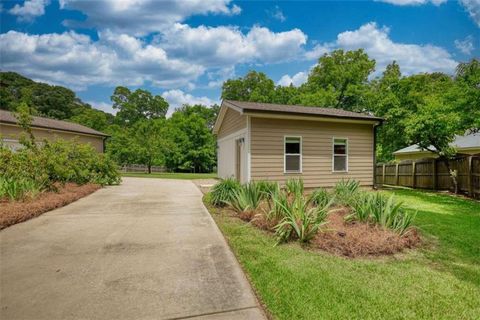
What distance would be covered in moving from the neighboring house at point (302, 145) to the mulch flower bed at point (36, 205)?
5926mm

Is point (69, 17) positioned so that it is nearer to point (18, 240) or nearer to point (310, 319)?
point (18, 240)

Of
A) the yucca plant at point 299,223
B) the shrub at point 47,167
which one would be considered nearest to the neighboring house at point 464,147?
the yucca plant at point 299,223

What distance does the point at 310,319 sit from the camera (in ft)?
7.97

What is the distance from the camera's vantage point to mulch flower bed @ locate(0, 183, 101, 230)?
219 inches

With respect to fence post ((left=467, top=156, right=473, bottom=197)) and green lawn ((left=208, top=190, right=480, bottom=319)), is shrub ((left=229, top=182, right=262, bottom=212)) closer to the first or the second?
green lawn ((left=208, top=190, right=480, bottom=319))

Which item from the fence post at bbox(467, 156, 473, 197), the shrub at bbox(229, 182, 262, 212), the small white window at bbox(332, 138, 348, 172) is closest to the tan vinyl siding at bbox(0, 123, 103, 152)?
the shrub at bbox(229, 182, 262, 212)

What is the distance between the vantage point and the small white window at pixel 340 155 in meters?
12.1

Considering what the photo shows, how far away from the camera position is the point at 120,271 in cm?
339

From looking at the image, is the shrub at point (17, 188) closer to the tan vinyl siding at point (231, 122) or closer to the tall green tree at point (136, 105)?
the tan vinyl siding at point (231, 122)

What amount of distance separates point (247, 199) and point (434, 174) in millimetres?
10802

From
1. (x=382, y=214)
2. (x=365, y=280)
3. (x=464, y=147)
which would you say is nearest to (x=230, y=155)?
(x=382, y=214)

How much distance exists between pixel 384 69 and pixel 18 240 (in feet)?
119

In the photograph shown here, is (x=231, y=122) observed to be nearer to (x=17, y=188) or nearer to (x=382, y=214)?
(x=17, y=188)

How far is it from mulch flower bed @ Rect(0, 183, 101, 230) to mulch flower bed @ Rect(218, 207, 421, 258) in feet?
16.7
